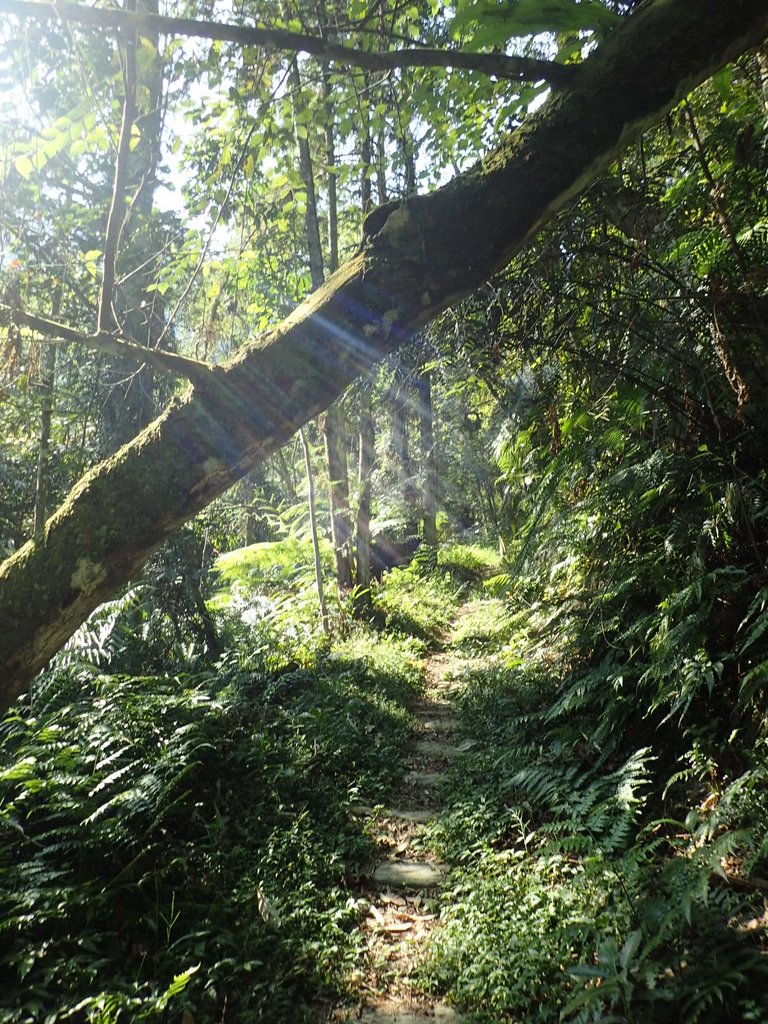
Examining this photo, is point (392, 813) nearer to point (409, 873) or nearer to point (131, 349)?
point (409, 873)

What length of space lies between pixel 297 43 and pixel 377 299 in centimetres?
95

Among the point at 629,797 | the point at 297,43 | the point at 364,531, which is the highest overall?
the point at 297,43

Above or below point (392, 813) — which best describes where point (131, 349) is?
above

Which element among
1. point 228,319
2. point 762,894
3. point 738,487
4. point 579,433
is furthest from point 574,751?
point 228,319

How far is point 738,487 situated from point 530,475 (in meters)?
3.40

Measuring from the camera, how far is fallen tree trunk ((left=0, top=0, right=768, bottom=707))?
1.99 meters

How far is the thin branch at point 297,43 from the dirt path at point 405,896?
12.7 ft

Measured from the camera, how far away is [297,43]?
2.15 meters

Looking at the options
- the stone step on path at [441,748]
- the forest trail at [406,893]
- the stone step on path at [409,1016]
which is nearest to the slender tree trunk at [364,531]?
the stone step on path at [441,748]

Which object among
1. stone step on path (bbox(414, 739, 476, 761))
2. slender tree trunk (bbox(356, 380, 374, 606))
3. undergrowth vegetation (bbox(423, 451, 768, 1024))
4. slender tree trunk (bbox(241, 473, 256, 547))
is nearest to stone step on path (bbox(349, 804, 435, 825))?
undergrowth vegetation (bbox(423, 451, 768, 1024))

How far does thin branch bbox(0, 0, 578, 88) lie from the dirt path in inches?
153

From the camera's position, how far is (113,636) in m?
6.96

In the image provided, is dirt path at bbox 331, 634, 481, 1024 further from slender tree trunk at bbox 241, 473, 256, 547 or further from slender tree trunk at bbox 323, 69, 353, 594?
slender tree trunk at bbox 241, 473, 256, 547

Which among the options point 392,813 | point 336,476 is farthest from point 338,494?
point 392,813
